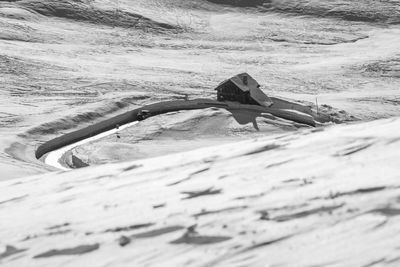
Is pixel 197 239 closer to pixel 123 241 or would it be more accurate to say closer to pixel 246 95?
pixel 123 241

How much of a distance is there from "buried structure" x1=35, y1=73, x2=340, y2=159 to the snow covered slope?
26.8 meters

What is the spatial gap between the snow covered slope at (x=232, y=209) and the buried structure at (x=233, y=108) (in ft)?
88.1

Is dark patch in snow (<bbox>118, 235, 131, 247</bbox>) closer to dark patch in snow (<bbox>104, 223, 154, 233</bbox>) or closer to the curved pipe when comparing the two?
dark patch in snow (<bbox>104, 223, 154, 233</bbox>)

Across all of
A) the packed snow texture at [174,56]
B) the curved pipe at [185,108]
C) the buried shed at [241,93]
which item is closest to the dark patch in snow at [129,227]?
the packed snow texture at [174,56]

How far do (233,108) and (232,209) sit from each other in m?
30.6

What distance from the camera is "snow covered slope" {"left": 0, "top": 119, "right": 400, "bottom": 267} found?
2160 mm

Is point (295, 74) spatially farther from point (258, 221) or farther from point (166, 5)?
point (258, 221)

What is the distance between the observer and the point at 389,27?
59656 millimetres

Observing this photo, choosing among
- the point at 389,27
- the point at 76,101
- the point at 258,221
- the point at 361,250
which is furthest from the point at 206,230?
the point at 389,27

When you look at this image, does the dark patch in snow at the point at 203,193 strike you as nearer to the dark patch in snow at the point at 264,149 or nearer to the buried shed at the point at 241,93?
the dark patch in snow at the point at 264,149

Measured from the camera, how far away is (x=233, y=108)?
108 feet

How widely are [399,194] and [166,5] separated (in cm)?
6236

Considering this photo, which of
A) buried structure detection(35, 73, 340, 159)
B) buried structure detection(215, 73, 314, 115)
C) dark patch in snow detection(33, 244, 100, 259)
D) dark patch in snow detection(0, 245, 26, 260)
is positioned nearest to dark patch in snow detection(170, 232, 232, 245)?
dark patch in snow detection(33, 244, 100, 259)

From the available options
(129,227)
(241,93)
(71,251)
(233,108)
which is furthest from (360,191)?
(241,93)
